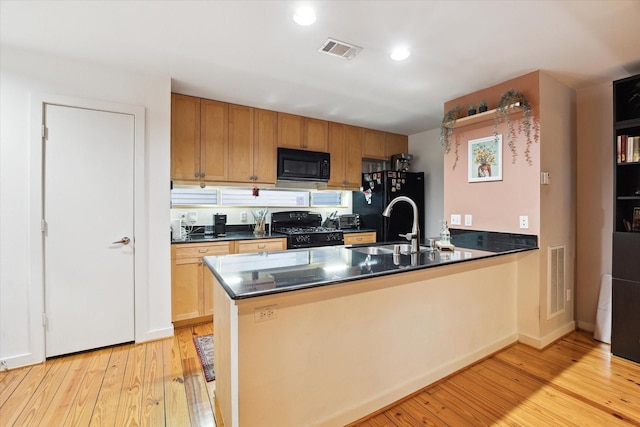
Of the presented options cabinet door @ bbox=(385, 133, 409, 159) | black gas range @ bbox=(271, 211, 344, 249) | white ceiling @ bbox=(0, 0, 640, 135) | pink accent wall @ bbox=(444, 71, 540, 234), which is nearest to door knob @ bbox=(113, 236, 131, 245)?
white ceiling @ bbox=(0, 0, 640, 135)

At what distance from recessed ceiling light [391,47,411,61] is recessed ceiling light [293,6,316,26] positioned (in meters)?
0.72

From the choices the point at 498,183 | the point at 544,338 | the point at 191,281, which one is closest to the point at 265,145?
the point at 191,281

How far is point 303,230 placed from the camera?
13.4ft

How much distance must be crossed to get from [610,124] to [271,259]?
134 inches

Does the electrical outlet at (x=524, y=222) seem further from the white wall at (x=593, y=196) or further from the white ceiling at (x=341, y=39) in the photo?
the white ceiling at (x=341, y=39)

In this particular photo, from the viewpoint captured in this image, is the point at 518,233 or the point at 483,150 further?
the point at 483,150

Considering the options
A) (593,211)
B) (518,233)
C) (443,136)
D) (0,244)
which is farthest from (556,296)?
(0,244)

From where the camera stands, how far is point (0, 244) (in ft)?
7.59

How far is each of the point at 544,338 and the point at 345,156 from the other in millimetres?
3086

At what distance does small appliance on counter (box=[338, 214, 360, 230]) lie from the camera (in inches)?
181

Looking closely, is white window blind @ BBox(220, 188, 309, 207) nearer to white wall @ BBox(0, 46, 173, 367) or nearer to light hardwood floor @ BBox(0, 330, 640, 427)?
white wall @ BBox(0, 46, 173, 367)

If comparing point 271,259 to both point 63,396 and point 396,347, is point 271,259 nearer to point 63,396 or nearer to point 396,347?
point 396,347

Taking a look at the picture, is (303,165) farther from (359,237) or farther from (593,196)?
(593,196)

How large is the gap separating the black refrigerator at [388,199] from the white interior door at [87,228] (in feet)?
10.1
